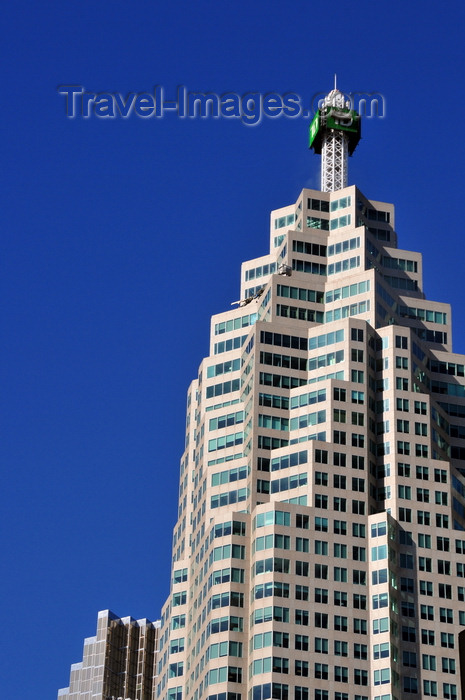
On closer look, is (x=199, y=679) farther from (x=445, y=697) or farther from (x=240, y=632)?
(x=445, y=697)

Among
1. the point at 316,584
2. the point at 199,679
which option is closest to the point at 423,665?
the point at 316,584

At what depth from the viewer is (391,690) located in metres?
188

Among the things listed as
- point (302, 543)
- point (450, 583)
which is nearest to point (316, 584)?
point (302, 543)

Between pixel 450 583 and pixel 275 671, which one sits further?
pixel 450 583

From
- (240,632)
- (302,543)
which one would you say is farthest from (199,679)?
(302,543)

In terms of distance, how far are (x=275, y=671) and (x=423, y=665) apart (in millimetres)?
20089

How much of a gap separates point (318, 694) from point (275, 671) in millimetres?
5933

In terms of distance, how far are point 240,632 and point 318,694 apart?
45.1ft

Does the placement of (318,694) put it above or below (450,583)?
below

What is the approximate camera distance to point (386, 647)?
7530 inches

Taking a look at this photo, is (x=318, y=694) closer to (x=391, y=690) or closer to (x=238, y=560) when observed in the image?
(x=391, y=690)

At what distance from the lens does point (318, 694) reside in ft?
610

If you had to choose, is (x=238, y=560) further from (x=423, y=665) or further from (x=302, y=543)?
(x=423, y=665)

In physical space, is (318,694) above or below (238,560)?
below
